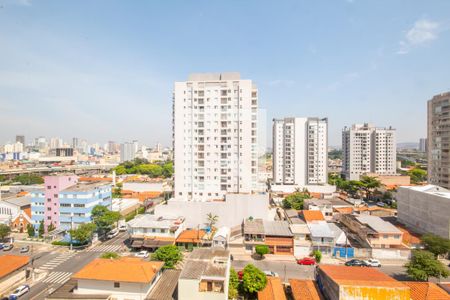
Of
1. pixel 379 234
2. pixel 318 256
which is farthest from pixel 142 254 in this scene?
pixel 379 234

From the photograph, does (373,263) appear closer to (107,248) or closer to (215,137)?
(215,137)

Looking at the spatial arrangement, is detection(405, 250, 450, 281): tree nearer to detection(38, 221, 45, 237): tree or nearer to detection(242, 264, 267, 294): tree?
detection(242, 264, 267, 294): tree

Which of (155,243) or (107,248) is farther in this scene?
(107,248)

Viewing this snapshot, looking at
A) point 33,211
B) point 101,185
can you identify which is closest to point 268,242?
point 101,185

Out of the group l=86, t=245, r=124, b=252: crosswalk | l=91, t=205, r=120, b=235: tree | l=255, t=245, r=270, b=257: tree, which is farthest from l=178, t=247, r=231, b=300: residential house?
l=91, t=205, r=120, b=235: tree

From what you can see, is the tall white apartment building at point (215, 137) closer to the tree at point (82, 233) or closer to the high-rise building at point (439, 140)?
the tree at point (82, 233)
